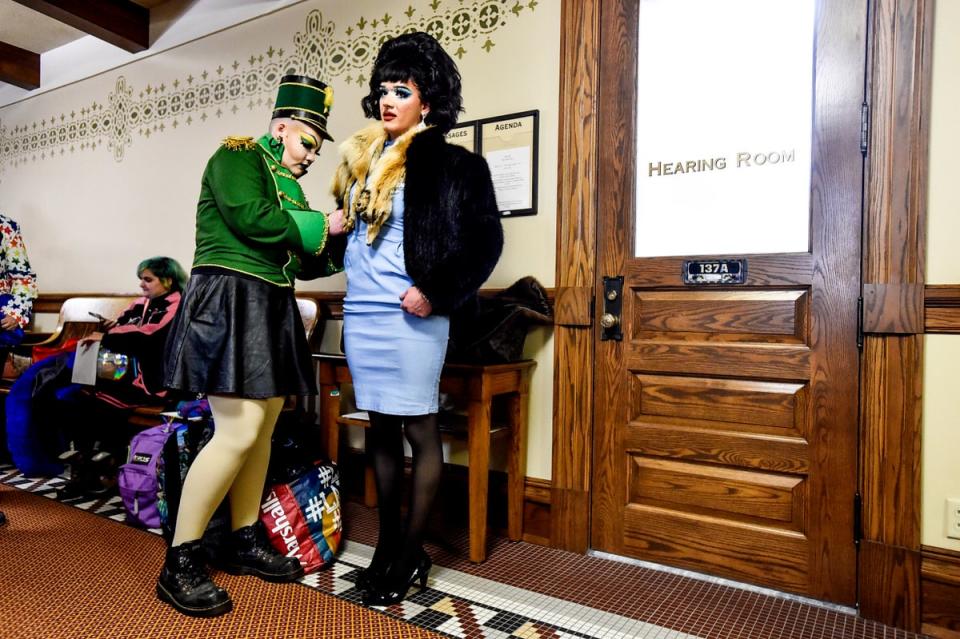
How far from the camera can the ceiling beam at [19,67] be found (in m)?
4.18

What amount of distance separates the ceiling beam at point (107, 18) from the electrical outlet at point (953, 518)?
429 cm

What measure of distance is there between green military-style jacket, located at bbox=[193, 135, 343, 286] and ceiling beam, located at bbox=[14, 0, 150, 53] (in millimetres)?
2428

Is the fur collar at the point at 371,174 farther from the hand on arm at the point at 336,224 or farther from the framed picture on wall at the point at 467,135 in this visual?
the framed picture on wall at the point at 467,135

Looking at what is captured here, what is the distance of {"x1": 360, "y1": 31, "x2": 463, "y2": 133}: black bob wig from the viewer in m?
1.71

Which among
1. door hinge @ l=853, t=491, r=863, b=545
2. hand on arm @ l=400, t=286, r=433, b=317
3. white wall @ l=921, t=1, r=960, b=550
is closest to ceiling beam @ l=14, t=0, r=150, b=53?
hand on arm @ l=400, t=286, r=433, b=317

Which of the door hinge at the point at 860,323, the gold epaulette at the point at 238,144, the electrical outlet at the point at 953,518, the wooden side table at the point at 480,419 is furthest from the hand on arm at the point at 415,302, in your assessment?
the electrical outlet at the point at 953,518

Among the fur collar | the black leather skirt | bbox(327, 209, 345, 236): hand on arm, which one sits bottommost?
the black leather skirt

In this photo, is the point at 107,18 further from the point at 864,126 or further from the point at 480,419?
the point at 864,126

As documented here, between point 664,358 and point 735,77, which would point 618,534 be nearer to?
point 664,358

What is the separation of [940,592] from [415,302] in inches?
62.1

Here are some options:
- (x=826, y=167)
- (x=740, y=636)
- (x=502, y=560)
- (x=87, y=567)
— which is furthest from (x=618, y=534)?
(x=87, y=567)

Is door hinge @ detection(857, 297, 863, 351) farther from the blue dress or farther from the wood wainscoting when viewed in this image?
the blue dress

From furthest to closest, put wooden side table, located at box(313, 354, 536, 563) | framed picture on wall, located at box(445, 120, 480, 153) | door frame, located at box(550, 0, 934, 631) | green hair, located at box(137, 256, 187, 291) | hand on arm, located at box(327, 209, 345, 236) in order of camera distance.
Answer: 1. green hair, located at box(137, 256, 187, 291)
2. framed picture on wall, located at box(445, 120, 480, 153)
3. wooden side table, located at box(313, 354, 536, 563)
4. hand on arm, located at box(327, 209, 345, 236)
5. door frame, located at box(550, 0, 934, 631)

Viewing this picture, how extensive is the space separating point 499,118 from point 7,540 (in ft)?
7.42
